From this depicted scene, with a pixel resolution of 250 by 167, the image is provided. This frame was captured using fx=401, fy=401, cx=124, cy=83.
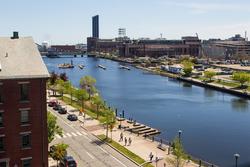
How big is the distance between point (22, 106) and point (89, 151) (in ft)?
65.0

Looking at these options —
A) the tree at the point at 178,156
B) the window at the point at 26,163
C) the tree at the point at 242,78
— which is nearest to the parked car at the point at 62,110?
the tree at the point at 178,156

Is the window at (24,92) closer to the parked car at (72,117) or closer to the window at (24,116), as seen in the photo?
the window at (24,116)

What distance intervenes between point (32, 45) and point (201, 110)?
69.7 m

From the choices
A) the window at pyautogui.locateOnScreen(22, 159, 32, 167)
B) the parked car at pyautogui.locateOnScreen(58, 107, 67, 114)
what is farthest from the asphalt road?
the window at pyautogui.locateOnScreen(22, 159, 32, 167)

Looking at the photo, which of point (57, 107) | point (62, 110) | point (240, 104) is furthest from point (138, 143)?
point (240, 104)

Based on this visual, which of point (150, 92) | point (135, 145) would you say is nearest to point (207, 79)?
point (150, 92)

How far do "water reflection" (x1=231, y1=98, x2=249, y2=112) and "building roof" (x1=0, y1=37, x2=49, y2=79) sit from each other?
247ft

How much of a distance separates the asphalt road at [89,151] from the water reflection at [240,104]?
5216 centimetres

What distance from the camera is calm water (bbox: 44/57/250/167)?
64.5 m

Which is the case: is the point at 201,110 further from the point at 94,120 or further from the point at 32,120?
the point at 32,120

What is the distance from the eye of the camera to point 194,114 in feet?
310

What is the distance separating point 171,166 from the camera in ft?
160

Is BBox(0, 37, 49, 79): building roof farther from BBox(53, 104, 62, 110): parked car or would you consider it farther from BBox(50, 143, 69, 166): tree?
BBox(53, 104, 62, 110): parked car

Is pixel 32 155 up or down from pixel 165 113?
up
